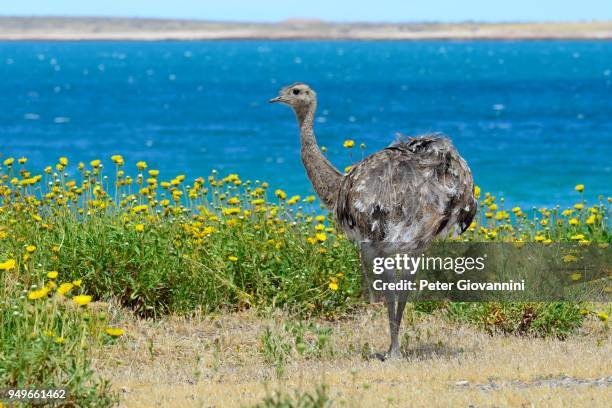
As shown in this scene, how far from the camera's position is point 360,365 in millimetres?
9703

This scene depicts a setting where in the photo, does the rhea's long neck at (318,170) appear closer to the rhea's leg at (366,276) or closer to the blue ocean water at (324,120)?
the rhea's leg at (366,276)

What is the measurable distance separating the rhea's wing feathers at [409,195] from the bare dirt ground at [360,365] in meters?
1.11

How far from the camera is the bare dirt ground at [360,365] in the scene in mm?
8211

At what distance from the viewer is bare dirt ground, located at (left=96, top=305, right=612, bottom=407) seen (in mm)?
8211

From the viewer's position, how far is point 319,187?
10.9 meters

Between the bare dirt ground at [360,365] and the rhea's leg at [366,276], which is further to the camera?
the rhea's leg at [366,276]

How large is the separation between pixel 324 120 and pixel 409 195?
51.4 m

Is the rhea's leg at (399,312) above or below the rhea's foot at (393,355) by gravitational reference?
above

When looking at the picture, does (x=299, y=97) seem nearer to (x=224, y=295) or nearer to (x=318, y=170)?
(x=318, y=170)

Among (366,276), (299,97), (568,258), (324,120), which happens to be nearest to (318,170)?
(299,97)

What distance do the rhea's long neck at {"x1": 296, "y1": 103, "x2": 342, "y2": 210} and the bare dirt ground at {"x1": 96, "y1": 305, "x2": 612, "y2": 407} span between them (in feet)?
4.12

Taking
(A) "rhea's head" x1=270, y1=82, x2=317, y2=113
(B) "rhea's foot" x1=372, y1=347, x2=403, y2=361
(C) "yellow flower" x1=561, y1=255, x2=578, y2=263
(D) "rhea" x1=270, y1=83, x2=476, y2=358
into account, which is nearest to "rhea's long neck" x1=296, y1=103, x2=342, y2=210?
(A) "rhea's head" x1=270, y1=82, x2=317, y2=113

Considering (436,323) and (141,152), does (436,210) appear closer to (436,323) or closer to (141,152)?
(436,323)

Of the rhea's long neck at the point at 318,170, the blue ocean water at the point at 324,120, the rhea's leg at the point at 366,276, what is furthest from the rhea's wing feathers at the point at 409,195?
the blue ocean water at the point at 324,120
